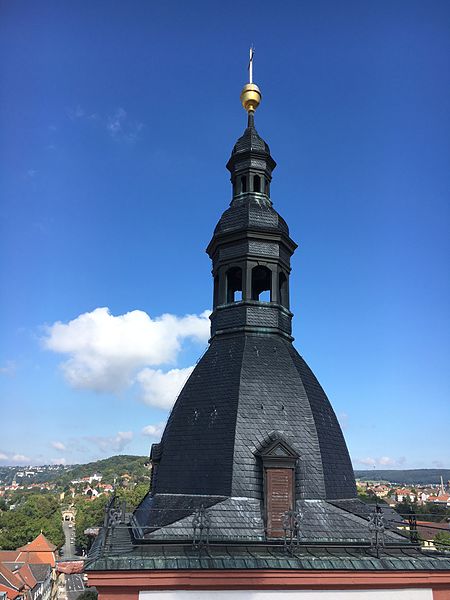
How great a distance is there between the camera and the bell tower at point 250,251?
15.5 m

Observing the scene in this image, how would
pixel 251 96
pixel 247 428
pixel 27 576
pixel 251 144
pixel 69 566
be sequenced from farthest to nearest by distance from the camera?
1. pixel 69 566
2. pixel 27 576
3. pixel 251 96
4. pixel 251 144
5. pixel 247 428

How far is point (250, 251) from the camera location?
624 inches

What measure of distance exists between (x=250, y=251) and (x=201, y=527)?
835 cm

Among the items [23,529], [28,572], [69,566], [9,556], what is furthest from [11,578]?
[69,566]

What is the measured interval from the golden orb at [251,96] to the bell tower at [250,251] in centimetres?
141

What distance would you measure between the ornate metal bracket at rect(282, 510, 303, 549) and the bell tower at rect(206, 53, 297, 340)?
5.59 m

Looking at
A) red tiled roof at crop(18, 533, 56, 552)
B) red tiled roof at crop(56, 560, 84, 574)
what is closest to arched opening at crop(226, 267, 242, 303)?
red tiled roof at crop(18, 533, 56, 552)

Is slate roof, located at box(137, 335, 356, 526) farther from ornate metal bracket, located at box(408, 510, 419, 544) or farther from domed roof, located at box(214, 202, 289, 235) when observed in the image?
domed roof, located at box(214, 202, 289, 235)

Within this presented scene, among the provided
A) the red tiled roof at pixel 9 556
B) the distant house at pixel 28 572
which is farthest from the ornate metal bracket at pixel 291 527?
the red tiled roof at pixel 9 556

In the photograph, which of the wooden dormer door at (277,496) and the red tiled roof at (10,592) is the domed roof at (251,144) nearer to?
the wooden dormer door at (277,496)

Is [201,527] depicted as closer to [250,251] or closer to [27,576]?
[250,251]

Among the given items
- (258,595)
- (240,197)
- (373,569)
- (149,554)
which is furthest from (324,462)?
(240,197)

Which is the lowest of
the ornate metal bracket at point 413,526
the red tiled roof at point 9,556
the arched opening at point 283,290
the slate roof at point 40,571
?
the slate roof at point 40,571

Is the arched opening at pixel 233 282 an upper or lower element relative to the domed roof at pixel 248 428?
upper
